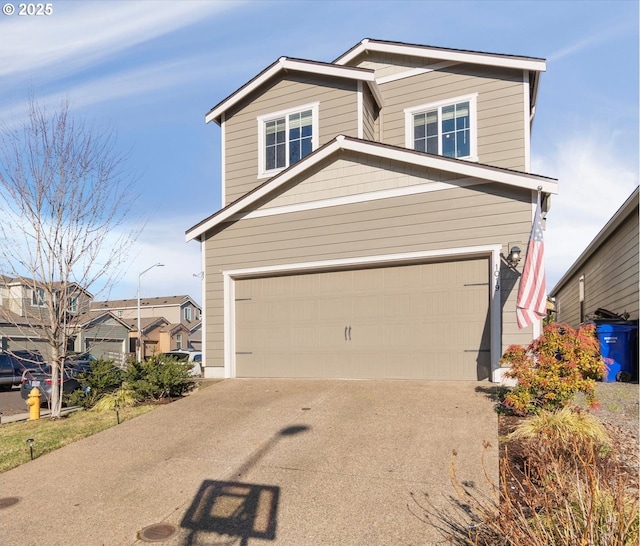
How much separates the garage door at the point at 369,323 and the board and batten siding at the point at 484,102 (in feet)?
11.6

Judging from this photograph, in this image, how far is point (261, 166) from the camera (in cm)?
1288

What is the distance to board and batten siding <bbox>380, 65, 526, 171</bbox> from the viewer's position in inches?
445

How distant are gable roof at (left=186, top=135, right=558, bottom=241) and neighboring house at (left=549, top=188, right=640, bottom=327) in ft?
11.0

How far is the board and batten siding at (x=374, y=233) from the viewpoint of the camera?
9047mm

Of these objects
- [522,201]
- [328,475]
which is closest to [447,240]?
[522,201]

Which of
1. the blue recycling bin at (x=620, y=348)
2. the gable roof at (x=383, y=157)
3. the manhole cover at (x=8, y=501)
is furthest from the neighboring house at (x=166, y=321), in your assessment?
the manhole cover at (x=8, y=501)

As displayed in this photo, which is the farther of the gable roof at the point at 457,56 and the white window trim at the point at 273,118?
the white window trim at the point at 273,118

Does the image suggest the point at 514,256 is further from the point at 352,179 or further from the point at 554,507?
the point at 554,507

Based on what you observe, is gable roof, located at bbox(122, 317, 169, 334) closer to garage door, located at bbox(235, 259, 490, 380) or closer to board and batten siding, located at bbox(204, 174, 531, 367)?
board and batten siding, located at bbox(204, 174, 531, 367)

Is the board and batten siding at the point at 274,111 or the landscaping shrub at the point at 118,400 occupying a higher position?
the board and batten siding at the point at 274,111

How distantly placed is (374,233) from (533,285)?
10.9 ft

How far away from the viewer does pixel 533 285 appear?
8.12 metres

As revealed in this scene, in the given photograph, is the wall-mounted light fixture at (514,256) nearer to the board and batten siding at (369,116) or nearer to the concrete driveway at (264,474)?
the concrete driveway at (264,474)

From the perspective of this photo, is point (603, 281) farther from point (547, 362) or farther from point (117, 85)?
point (117, 85)
